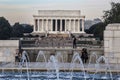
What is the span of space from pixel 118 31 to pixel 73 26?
14476cm

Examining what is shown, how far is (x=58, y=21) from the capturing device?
17375 centimetres

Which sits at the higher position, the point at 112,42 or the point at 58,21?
the point at 112,42

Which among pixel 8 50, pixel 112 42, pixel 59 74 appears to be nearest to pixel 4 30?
A: pixel 8 50

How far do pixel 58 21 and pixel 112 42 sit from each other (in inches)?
5773

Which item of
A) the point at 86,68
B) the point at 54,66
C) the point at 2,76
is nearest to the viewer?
the point at 2,76

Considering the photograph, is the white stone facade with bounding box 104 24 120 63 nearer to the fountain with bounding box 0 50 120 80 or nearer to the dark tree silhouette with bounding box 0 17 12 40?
the fountain with bounding box 0 50 120 80

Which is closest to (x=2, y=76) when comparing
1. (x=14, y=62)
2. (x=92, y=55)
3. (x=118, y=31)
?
(x=14, y=62)

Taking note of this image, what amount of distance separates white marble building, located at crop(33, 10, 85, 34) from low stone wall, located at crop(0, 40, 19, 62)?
13724 cm

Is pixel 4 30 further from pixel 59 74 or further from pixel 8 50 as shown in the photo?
pixel 59 74

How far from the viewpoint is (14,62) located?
28.1m

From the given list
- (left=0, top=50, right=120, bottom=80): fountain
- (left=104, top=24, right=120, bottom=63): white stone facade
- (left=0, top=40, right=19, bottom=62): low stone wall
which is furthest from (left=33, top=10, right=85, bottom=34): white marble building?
(left=0, top=50, right=120, bottom=80): fountain

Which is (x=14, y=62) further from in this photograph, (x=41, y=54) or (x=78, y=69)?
(x=78, y=69)

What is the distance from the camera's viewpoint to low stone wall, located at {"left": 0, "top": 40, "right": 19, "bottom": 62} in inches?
1137

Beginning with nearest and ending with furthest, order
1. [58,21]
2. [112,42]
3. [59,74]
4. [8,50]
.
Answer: [59,74] → [112,42] → [8,50] → [58,21]
